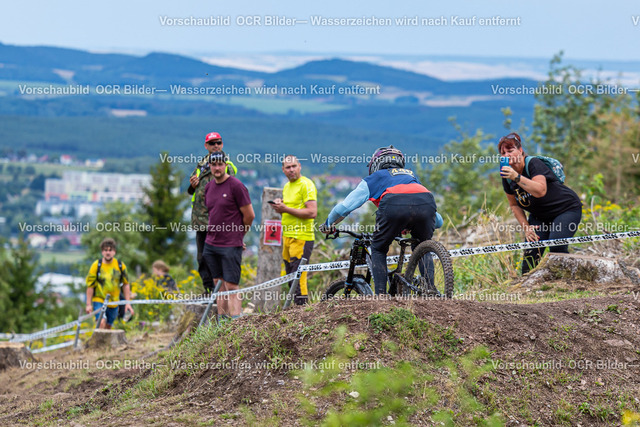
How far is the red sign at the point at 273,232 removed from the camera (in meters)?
10.5

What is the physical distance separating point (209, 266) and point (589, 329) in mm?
4433

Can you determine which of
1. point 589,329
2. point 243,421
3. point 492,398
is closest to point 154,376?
point 243,421

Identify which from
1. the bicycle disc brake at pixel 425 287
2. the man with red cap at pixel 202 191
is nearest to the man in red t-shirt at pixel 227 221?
the man with red cap at pixel 202 191

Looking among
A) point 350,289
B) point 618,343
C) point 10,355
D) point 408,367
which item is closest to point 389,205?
point 350,289

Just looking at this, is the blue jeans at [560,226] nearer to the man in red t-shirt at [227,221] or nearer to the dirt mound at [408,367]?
the dirt mound at [408,367]

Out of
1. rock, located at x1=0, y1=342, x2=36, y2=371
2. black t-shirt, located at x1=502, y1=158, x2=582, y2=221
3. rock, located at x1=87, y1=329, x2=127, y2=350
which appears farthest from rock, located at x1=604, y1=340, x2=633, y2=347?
rock, located at x1=0, y1=342, x2=36, y2=371

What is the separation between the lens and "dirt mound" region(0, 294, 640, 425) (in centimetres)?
529

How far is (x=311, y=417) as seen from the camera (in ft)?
16.7

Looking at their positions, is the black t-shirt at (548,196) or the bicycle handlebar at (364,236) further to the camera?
the black t-shirt at (548,196)

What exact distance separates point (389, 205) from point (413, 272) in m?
0.63

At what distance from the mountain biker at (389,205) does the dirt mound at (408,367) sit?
0.74 m

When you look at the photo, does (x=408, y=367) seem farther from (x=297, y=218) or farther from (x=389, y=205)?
(x=297, y=218)

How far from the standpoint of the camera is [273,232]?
10617 millimetres

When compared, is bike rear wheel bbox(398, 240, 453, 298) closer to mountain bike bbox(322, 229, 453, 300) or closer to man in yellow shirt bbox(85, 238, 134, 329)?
mountain bike bbox(322, 229, 453, 300)
